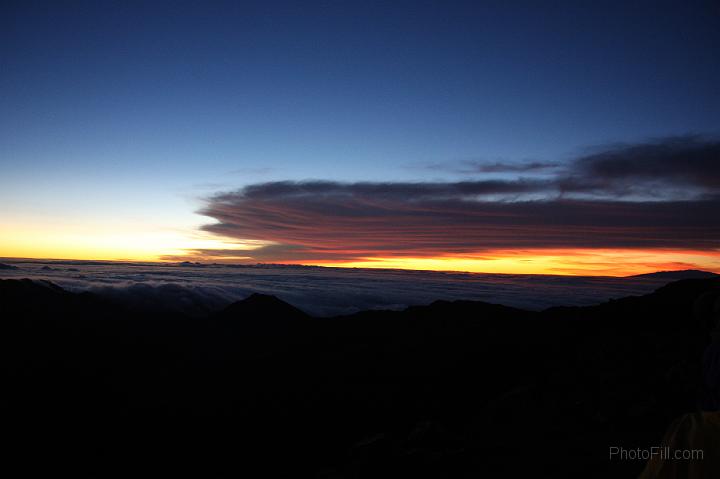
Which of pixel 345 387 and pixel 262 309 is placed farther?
pixel 262 309

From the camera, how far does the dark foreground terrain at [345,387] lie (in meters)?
8.33

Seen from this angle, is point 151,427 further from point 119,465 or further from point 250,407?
point 250,407

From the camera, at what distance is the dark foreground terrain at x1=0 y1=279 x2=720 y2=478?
8328 millimetres

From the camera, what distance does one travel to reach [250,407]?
2458 centimetres

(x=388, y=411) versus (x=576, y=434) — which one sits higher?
(x=576, y=434)

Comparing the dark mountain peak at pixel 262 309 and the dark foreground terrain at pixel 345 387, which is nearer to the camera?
the dark foreground terrain at pixel 345 387

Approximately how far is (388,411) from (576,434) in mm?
14229

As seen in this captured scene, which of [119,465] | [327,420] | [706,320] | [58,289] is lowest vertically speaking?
[119,465]

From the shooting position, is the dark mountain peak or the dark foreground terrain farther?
the dark mountain peak

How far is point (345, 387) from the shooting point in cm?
2506

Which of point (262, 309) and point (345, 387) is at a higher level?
point (262, 309)

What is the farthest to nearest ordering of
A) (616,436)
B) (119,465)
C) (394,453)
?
1. (119,465)
2. (394,453)
3. (616,436)

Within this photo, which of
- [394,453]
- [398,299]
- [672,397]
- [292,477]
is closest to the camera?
[394,453]

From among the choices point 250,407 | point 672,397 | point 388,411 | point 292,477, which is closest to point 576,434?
point 672,397
